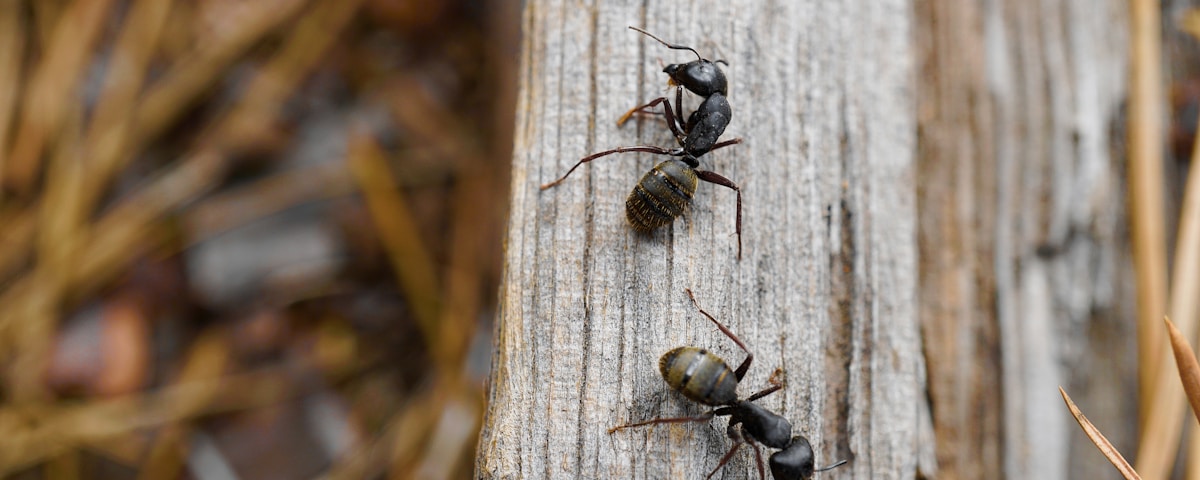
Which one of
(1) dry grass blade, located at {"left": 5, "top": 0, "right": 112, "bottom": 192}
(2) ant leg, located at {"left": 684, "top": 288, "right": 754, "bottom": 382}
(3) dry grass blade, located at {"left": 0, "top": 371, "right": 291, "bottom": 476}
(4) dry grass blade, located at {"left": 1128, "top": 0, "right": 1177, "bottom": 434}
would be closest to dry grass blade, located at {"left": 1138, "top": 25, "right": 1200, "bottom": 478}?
(4) dry grass blade, located at {"left": 1128, "top": 0, "right": 1177, "bottom": 434}

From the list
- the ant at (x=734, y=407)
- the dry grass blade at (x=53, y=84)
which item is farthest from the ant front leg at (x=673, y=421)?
the dry grass blade at (x=53, y=84)

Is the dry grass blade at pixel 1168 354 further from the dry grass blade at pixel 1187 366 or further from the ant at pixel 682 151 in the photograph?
the ant at pixel 682 151

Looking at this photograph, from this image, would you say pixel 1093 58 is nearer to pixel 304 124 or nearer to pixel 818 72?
pixel 818 72

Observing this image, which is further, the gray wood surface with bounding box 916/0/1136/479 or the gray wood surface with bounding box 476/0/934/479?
the gray wood surface with bounding box 916/0/1136/479

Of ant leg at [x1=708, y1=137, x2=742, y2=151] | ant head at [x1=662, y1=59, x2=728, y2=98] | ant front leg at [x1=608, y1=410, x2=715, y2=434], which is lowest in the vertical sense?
ant front leg at [x1=608, y1=410, x2=715, y2=434]

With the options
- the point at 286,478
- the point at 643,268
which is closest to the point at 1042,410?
the point at 643,268

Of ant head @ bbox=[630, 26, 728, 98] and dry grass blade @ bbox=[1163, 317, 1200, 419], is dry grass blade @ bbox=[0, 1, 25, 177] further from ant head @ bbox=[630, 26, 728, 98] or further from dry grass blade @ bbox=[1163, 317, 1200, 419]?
dry grass blade @ bbox=[1163, 317, 1200, 419]
